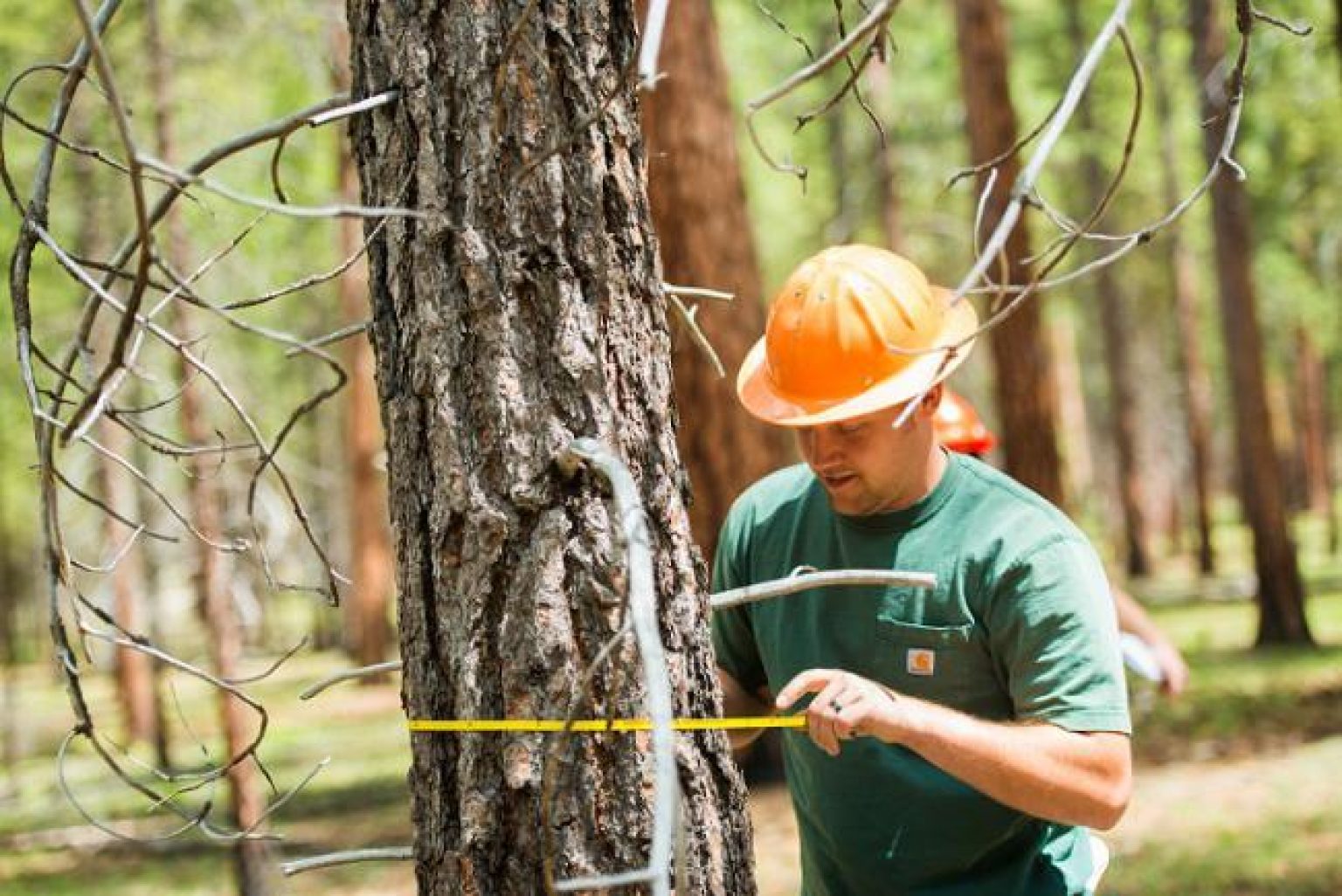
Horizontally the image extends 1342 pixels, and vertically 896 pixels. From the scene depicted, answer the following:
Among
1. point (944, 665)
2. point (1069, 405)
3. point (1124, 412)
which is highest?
point (1069, 405)

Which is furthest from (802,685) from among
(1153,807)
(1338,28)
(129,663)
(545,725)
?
(129,663)

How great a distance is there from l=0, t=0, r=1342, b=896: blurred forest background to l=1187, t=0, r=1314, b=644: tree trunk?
8.9 inches

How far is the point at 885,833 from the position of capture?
279cm

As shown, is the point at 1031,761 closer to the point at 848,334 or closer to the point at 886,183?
the point at 848,334

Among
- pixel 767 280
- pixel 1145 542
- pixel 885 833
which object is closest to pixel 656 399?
pixel 885 833

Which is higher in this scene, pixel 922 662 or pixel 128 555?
pixel 128 555

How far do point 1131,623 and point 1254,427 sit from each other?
11324 mm

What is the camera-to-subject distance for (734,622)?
3.09 metres

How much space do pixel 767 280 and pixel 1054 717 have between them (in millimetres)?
26289

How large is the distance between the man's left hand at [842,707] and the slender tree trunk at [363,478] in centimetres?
1680

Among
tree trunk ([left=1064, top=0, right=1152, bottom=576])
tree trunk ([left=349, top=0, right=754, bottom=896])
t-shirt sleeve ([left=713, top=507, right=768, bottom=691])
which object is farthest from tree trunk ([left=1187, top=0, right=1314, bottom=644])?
tree trunk ([left=349, top=0, right=754, bottom=896])

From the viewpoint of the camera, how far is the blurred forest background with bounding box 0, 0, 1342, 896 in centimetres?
920

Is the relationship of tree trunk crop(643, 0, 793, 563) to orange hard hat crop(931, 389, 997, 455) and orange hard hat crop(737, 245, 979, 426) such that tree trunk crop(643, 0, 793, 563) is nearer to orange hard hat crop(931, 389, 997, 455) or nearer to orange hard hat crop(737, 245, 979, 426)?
orange hard hat crop(931, 389, 997, 455)

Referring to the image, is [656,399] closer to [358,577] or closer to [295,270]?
[295,270]
